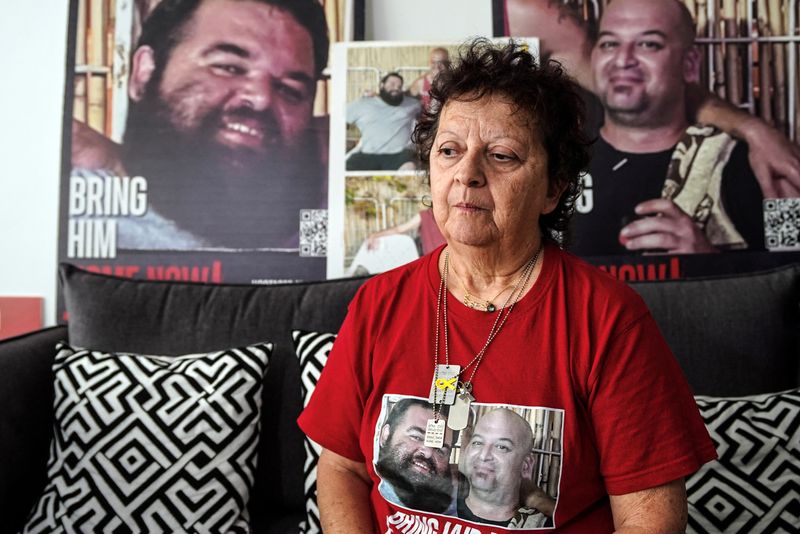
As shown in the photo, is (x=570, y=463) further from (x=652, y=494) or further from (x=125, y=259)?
(x=125, y=259)

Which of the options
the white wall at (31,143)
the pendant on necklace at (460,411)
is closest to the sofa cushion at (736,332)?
the pendant on necklace at (460,411)

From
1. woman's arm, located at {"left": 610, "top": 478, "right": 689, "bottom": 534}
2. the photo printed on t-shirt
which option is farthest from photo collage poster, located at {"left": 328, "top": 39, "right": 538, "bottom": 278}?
woman's arm, located at {"left": 610, "top": 478, "right": 689, "bottom": 534}

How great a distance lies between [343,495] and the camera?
49.3 inches

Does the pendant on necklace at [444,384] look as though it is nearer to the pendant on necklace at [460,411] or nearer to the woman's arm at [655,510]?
the pendant on necklace at [460,411]

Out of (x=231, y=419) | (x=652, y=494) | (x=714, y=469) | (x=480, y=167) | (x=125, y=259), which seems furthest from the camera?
(x=125, y=259)

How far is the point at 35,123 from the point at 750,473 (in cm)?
213

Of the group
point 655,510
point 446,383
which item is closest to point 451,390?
point 446,383

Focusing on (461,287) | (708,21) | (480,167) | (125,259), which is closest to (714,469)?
(461,287)

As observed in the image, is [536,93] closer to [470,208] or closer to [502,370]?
[470,208]

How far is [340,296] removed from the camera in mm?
1763

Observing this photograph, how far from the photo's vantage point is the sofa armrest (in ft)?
5.11

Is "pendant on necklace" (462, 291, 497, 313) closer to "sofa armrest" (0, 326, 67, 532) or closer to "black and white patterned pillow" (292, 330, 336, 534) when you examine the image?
"black and white patterned pillow" (292, 330, 336, 534)

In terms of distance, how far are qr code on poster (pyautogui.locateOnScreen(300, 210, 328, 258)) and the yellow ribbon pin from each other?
3.29 ft

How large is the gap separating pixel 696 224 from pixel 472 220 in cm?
106
